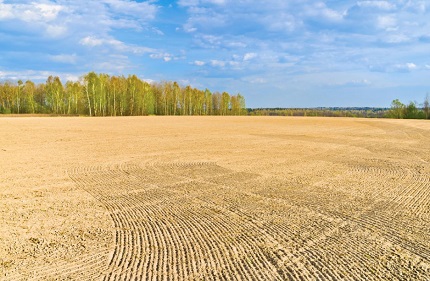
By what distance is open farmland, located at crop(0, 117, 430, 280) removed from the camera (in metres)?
5.24

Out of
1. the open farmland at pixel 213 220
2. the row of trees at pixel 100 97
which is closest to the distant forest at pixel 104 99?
the row of trees at pixel 100 97

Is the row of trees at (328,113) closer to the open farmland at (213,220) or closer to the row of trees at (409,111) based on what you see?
the row of trees at (409,111)

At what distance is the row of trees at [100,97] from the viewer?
264 ft

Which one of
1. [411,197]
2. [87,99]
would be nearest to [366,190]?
[411,197]

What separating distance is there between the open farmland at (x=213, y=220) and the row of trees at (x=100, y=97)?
68945 millimetres

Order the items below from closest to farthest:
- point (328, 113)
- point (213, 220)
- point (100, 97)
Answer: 1. point (213, 220)
2. point (100, 97)
3. point (328, 113)

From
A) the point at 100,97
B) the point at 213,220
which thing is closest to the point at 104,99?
the point at 100,97

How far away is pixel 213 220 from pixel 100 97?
253ft

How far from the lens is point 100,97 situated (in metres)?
78.5

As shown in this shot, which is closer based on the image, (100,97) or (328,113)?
(100,97)

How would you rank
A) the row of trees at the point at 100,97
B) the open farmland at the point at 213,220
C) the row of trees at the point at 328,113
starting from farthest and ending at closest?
the row of trees at the point at 328,113 < the row of trees at the point at 100,97 < the open farmland at the point at 213,220

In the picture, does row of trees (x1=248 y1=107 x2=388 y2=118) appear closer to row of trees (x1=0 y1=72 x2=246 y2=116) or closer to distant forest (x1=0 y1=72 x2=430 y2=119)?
distant forest (x1=0 y1=72 x2=430 y2=119)

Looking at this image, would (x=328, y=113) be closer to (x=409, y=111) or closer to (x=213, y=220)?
(x=409, y=111)

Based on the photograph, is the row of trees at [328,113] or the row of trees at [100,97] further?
the row of trees at [328,113]
